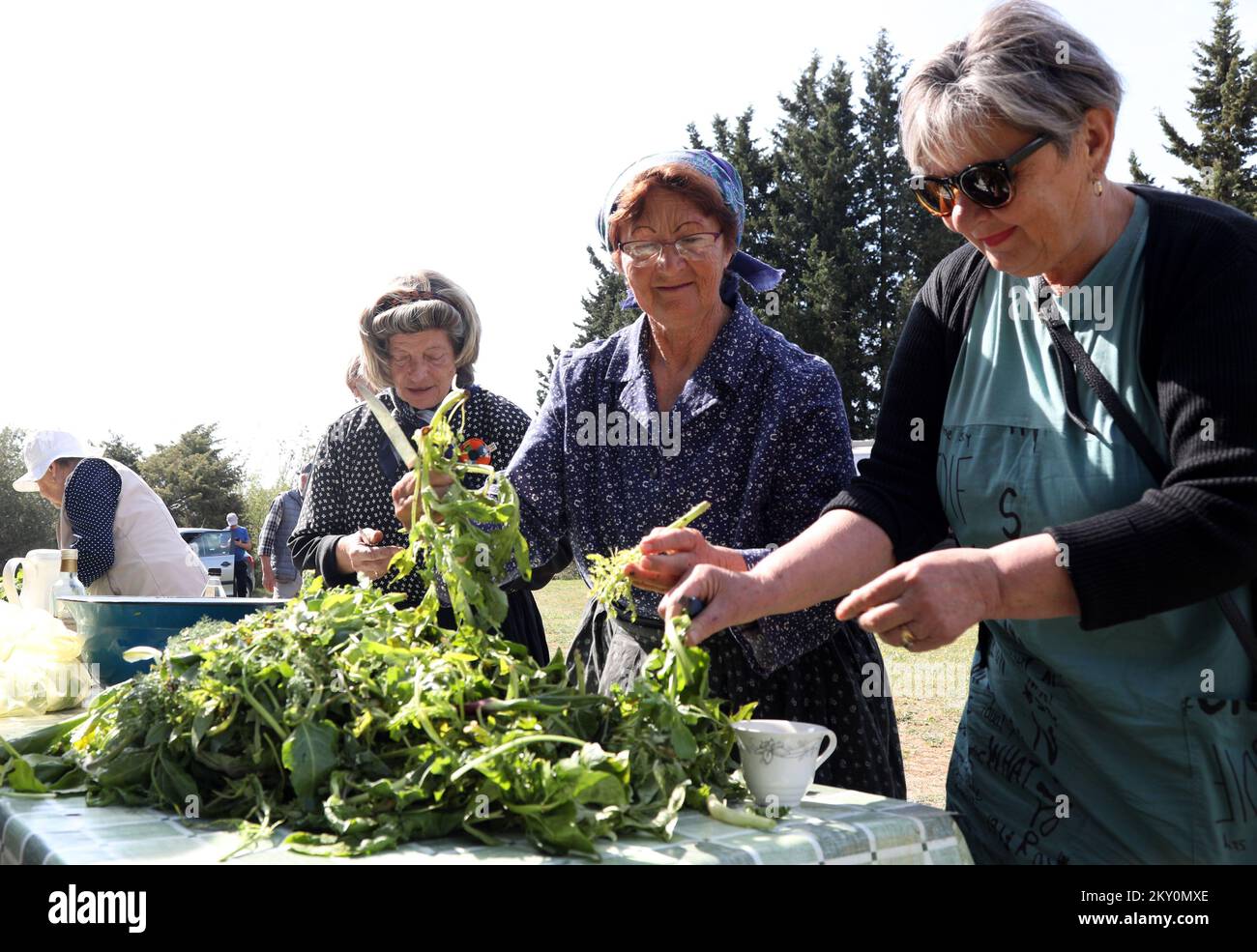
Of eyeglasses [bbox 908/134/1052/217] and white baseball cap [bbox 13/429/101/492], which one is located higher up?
eyeglasses [bbox 908/134/1052/217]

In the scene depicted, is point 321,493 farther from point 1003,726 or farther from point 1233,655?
point 1233,655

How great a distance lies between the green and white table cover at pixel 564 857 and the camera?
1.38 metres

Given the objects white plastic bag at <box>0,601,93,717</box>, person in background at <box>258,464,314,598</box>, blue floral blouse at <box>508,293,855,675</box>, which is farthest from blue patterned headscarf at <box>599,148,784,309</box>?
person in background at <box>258,464,314,598</box>

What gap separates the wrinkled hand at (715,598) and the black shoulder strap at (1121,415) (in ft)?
1.97

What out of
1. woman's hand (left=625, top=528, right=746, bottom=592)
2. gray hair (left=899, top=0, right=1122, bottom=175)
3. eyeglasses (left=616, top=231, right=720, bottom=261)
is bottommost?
woman's hand (left=625, top=528, right=746, bottom=592)

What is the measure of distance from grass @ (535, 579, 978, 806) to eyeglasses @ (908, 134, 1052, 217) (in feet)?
12.3

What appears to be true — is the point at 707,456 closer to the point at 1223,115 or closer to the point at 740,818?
the point at 740,818

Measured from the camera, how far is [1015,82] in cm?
167

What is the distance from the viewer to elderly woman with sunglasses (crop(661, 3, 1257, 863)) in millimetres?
1517

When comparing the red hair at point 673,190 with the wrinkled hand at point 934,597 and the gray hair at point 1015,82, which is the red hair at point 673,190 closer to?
the gray hair at point 1015,82

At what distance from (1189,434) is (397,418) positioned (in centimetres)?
222

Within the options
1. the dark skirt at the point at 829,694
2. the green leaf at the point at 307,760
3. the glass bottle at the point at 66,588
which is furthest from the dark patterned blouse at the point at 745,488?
the glass bottle at the point at 66,588

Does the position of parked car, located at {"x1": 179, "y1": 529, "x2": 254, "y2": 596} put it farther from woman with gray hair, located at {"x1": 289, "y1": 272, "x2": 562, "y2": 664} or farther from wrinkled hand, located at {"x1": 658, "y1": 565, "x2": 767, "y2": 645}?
wrinkled hand, located at {"x1": 658, "y1": 565, "x2": 767, "y2": 645}
